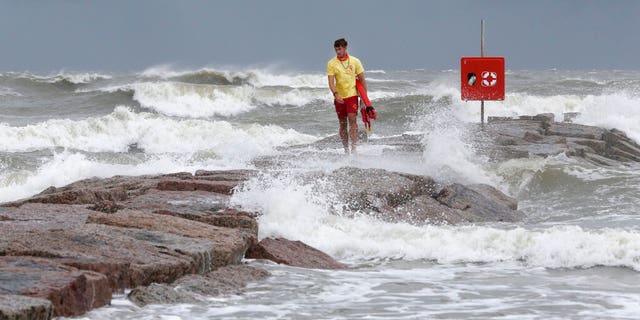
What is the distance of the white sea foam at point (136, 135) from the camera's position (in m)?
23.8

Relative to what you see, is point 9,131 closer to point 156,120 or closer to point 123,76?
point 156,120

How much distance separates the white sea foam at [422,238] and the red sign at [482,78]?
688cm

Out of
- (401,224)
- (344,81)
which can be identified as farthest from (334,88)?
(401,224)

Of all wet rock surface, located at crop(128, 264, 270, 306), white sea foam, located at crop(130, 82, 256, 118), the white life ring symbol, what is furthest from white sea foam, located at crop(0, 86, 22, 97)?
wet rock surface, located at crop(128, 264, 270, 306)

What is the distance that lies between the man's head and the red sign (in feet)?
12.4

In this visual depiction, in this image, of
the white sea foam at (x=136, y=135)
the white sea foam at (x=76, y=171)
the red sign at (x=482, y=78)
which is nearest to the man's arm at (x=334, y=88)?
the white sea foam at (x=76, y=171)

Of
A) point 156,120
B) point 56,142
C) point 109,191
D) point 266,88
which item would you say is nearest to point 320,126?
point 156,120

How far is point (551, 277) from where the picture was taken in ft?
23.0

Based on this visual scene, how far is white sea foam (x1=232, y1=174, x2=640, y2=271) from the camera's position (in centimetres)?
754

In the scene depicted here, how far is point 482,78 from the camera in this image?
15.9 metres

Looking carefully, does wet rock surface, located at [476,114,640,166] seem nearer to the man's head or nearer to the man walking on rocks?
the man walking on rocks

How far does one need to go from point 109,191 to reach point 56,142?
1541 centimetres

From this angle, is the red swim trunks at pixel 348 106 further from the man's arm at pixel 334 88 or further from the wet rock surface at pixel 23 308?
the wet rock surface at pixel 23 308

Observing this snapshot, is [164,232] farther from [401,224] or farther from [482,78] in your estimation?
[482,78]
